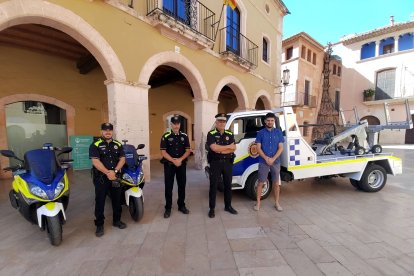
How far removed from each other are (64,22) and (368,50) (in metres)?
26.4

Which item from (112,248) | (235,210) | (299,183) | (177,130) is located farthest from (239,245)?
(299,183)

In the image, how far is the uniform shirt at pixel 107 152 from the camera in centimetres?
309

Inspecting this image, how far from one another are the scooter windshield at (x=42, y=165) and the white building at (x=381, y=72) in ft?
76.9

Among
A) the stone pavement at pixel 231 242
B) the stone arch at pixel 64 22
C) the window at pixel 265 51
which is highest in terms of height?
the window at pixel 265 51

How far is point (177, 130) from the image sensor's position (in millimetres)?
3840

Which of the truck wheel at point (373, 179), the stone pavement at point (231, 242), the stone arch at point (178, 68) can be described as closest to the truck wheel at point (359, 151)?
the truck wheel at point (373, 179)

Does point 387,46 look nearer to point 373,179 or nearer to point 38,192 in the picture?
point 373,179

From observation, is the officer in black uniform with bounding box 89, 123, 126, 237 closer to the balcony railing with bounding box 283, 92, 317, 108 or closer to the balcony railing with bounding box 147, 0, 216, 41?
the balcony railing with bounding box 147, 0, 216, 41

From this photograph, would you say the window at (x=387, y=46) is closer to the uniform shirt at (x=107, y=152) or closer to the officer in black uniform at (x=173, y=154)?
the officer in black uniform at (x=173, y=154)

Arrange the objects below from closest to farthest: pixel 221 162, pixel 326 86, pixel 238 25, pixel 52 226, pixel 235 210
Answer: pixel 52 226 < pixel 221 162 < pixel 235 210 < pixel 238 25 < pixel 326 86

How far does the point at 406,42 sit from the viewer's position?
18.9 m

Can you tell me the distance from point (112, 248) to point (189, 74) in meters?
5.86

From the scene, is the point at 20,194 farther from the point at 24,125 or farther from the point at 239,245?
the point at 24,125

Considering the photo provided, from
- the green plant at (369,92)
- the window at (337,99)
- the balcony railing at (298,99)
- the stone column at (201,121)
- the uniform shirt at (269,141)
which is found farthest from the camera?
the window at (337,99)
